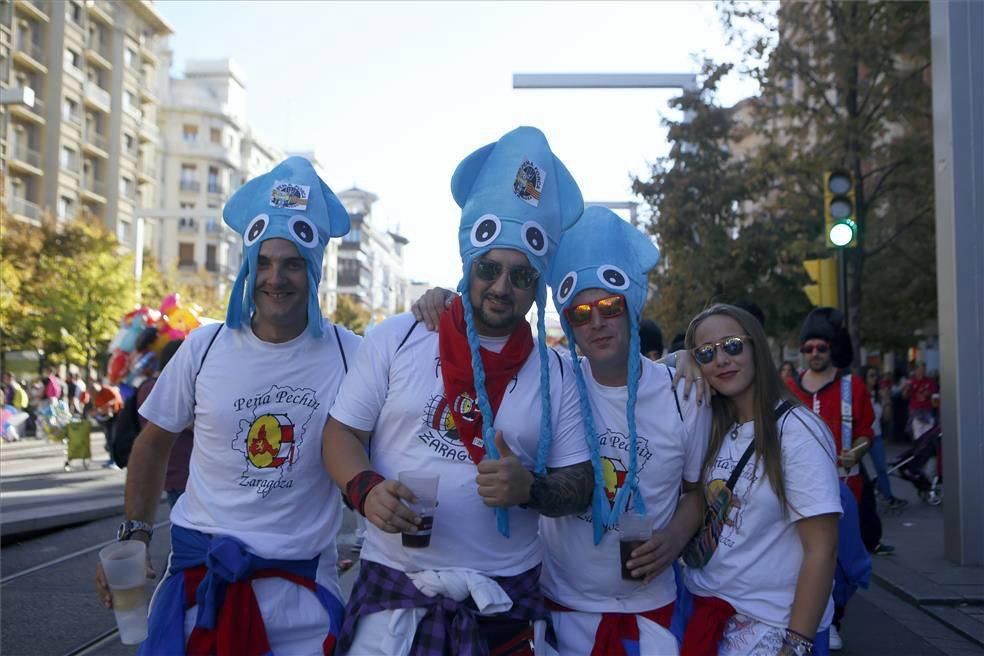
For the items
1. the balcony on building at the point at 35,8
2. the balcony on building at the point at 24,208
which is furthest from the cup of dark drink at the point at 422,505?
the balcony on building at the point at 35,8

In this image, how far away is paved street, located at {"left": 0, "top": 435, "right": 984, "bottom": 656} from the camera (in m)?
6.27

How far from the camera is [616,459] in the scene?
3.27 metres

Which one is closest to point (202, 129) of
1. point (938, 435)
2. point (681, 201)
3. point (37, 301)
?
point (37, 301)

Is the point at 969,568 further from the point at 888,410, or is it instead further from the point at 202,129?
the point at 202,129

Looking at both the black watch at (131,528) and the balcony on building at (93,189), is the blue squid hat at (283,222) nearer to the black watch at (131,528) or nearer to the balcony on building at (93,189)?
the black watch at (131,528)

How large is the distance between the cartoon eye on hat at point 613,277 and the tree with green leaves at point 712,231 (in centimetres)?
1702

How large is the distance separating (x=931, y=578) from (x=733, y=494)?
19.0 ft

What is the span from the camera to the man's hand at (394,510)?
2.74 metres

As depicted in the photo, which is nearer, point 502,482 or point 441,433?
point 502,482

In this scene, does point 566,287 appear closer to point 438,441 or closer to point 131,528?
point 438,441

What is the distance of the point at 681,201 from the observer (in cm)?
2172

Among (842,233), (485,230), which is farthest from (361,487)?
(842,233)

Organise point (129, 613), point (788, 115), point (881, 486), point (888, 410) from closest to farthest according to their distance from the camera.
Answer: point (129, 613) → point (881, 486) → point (788, 115) → point (888, 410)

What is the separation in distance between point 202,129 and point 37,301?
41337mm
